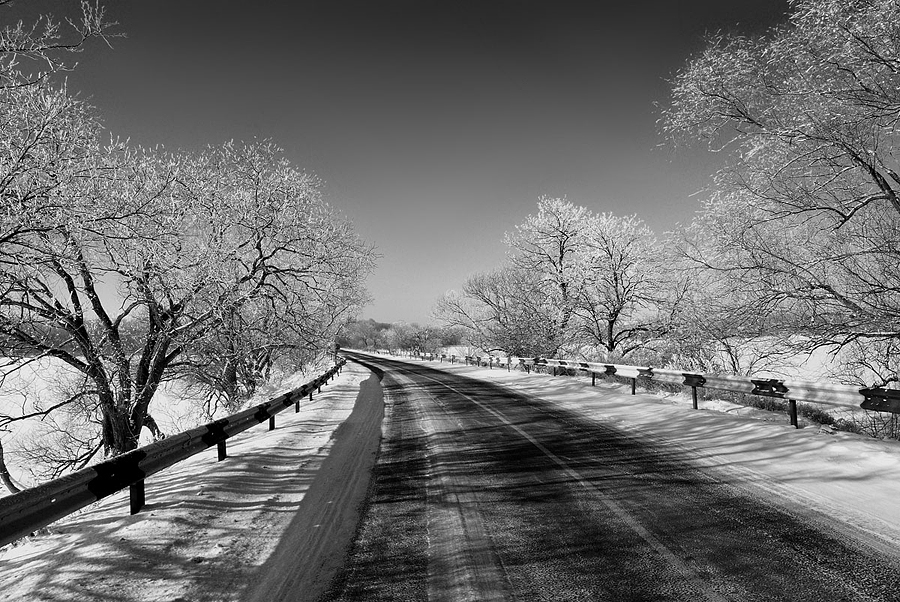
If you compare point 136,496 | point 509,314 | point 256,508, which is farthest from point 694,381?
point 509,314

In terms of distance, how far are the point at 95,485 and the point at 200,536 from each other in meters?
1.05

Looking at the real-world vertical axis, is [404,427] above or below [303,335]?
below

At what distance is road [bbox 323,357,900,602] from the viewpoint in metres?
3.13

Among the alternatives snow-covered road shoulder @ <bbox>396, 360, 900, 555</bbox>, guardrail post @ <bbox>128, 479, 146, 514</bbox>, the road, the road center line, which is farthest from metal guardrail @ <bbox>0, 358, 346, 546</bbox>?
snow-covered road shoulder @ <bbox>396, 360, 900, 555</bbox>

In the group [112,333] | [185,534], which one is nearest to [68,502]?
[185,534]

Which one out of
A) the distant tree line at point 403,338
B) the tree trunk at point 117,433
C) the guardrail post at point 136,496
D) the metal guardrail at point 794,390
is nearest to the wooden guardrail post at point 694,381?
the metal guardrail at point 794,390

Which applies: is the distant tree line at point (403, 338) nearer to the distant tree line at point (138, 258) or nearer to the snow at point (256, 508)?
the distant tree line at point (138, 258)

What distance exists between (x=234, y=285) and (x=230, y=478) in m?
7.81

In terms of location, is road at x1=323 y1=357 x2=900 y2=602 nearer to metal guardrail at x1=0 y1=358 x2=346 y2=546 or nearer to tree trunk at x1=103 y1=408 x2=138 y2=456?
metal guardrail at x1=0 y1=358 x2=346 y2=546

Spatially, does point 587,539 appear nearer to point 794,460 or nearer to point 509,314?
point 794,460

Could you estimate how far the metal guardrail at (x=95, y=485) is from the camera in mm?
3238

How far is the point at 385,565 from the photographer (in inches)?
142

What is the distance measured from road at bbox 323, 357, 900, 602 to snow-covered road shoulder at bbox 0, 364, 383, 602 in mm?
598

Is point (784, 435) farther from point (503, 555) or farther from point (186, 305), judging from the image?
point (186, 305)
